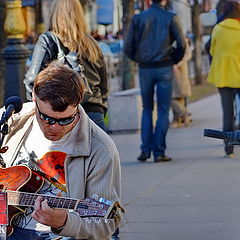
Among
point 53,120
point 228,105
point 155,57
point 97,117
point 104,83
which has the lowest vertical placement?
point 228,105

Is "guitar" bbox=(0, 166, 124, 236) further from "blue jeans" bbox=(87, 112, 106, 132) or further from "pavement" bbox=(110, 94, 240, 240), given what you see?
"pavement" bbox=(110, 94, 240, 240)

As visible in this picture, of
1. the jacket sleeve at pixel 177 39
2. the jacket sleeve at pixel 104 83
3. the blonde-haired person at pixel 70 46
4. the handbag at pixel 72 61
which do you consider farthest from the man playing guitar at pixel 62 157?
the jacket sleeve at pixel 177 39

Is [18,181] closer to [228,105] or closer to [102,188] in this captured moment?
[102,188]

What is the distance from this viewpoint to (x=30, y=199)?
334 cm

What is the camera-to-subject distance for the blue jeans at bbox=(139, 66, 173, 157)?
387 inches

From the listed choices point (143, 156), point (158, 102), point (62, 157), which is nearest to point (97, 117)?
point (62, 157)

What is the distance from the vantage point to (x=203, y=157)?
10.6 metres

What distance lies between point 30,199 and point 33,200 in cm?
2

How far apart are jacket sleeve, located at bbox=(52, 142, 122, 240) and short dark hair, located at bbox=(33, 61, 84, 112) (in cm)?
27

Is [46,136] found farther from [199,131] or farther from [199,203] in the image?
[199,131]

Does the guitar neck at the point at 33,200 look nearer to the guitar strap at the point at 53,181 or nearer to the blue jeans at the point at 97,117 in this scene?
Result: the guitar strap at the point at 53,181

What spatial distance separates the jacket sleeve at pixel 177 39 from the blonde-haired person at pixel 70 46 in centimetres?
352

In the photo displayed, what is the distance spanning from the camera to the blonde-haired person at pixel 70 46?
613 cm

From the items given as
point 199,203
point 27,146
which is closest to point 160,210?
point 199,203
